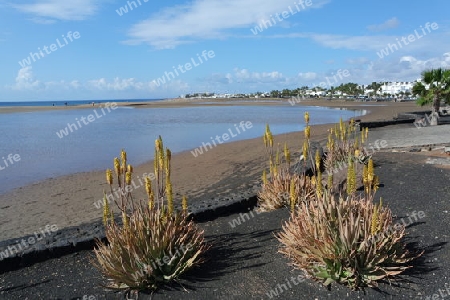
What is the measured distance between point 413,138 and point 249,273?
44.6ft

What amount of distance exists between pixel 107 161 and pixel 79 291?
13.3 meters

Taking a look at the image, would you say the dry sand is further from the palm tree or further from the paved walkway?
the palm tree

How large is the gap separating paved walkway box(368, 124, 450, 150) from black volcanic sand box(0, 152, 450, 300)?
822cm

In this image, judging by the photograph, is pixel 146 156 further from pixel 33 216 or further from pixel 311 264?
pixel 311 264

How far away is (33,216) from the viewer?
9430 millimetres

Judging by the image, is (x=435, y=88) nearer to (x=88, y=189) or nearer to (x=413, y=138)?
(x=413, y=138)

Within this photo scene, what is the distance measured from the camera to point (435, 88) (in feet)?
74.3

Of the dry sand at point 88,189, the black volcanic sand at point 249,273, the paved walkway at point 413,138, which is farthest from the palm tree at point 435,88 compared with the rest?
the black volcanic sand at point 249,273

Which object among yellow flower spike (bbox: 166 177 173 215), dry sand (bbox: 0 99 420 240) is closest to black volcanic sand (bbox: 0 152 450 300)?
yellow flower spike (bbox: 166 177 173 215)

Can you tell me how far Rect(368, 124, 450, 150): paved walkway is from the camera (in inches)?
553

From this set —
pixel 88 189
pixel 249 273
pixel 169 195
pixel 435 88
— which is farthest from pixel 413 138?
pixel 169 195

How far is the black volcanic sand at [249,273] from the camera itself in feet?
13.5

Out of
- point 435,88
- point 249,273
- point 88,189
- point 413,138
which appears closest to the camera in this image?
point 249,273

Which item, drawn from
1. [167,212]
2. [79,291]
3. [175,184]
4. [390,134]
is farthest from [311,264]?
[390,134]
